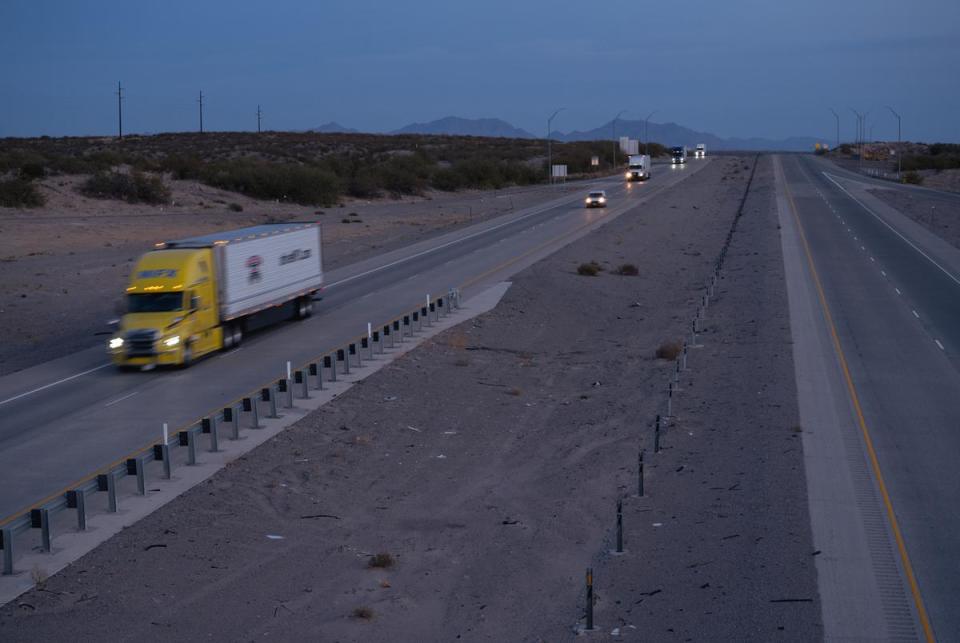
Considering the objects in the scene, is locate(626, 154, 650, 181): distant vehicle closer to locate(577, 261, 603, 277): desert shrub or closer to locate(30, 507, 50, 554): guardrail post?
locate(577, 261, 603, 277): desert shrub

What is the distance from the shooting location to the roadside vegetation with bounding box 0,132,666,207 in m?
71.8

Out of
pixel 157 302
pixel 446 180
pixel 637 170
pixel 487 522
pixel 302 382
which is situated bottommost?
pixel 487 522

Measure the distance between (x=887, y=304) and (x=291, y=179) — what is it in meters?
55.8

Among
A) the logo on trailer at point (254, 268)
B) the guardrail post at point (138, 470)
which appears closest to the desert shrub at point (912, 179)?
the logo on trailer at point (254, 268)

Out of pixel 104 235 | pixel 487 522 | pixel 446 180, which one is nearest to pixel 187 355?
pixel 487 522

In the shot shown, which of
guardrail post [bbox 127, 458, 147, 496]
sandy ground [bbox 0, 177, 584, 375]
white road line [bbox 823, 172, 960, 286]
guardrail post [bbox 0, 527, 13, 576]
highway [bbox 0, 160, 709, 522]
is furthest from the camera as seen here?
white road line [bbox 823, 172, 960, 286]

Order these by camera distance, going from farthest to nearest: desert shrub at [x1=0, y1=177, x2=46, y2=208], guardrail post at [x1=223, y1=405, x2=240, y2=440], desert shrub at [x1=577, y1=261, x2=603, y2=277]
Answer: desert shrub at [x1=0, y1=177, x2=46, y2=208] < desert shrub at [x1=577, y1=261, x2=603, y2=277] < guardrail post at [x1=223, y1=405, x2=240, y2=440]

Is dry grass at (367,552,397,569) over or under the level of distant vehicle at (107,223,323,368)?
under

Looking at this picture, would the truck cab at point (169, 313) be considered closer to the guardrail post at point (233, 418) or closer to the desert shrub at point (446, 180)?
the guardrail post at point (233, 418)

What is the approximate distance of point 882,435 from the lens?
1836cm

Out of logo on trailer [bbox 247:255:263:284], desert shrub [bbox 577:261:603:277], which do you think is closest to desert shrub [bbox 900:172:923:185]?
desert shrub [bbox 577:261:603:277]

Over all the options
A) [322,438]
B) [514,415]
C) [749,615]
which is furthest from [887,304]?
[749,615]

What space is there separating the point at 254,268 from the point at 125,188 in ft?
155

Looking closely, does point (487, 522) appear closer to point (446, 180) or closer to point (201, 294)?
point (201, 294)
